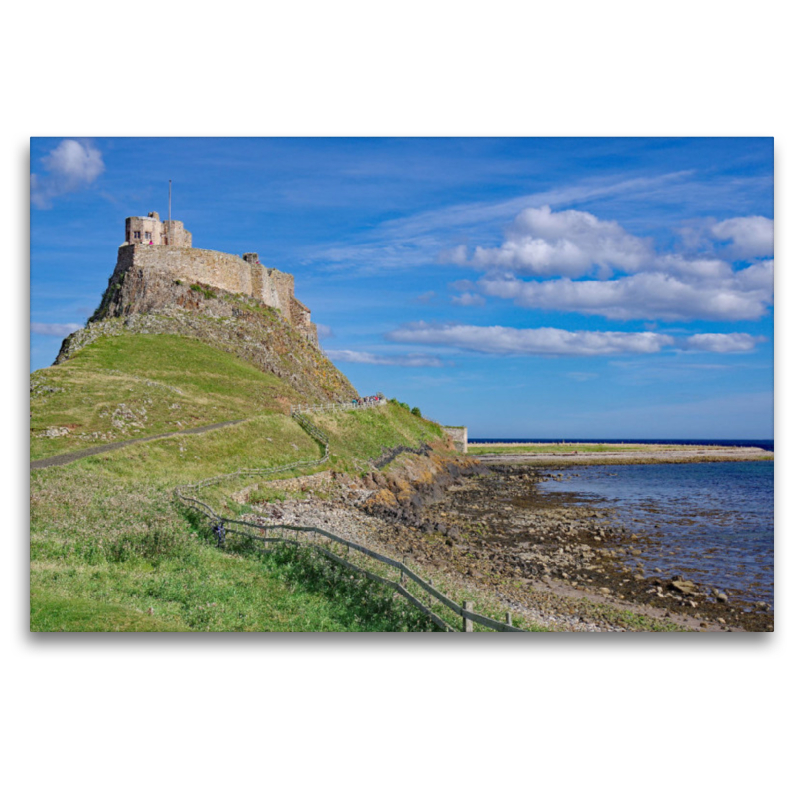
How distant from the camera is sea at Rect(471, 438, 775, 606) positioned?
20.9 metres

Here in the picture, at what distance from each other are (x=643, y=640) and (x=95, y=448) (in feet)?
70.6

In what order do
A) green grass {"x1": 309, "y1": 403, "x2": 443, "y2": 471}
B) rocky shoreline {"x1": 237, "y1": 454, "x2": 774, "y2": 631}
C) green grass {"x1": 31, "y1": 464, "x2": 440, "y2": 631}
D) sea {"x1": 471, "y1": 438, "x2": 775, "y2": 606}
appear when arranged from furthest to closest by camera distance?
green grass {"x1": 309, "y1": 403, "x2": 443, "y2": 471} → sea {"x1": 471, "y1": 438, "x2": 775, "y2": 606} → rocky shoreline {"x1": 237, "y1": 454, "x2": 774, "y2": 631} → green grass {"x1": 31, "y1": 464, "x2": 440, "y2": 631}

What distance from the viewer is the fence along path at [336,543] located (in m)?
12.2

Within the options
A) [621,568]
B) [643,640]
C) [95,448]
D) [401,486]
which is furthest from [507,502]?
[643,640]

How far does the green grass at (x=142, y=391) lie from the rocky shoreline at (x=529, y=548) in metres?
7.63

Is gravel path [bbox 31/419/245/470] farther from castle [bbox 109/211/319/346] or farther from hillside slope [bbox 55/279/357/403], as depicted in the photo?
castle [bbox 109/211/319/346]

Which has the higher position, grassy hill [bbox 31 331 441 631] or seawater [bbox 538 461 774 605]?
grassy hill [bbox 31 331 441 631]

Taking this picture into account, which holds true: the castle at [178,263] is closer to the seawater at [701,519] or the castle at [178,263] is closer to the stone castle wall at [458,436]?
the stone castle wall at [458,436]

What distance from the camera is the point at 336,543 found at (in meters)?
17.6

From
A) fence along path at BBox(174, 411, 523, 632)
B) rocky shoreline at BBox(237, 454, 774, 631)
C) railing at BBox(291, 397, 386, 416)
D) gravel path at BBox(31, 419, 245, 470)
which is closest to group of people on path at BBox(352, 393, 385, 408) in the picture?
railing at BBox(291, 397, 386, 416)

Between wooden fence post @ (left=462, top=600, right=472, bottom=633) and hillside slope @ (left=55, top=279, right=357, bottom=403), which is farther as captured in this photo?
hillside slope @ (left=55, top=279, right=357, bottom=403)

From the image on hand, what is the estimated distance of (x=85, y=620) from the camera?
40.2 ft

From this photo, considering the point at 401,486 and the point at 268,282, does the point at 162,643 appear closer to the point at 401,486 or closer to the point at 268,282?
the point at 401,486

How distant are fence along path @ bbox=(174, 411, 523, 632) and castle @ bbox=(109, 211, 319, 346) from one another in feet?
136
